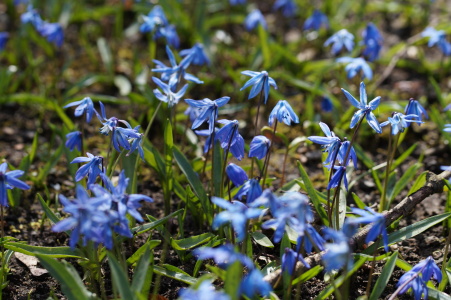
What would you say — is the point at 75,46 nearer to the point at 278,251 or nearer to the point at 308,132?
the point at 308,132

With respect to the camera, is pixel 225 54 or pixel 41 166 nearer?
pixel 41 166

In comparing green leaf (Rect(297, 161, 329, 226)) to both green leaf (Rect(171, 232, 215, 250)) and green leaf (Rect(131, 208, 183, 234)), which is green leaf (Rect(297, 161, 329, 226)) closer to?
green leaf (Rect(171, 232, 215, 250))

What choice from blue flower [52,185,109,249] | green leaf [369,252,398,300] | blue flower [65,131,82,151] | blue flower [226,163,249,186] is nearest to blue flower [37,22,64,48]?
blue flower [65,131,82,151]

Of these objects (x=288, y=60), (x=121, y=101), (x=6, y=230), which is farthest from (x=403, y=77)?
(x=6, y=230)

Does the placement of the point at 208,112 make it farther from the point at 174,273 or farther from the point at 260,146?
the point at 174,273

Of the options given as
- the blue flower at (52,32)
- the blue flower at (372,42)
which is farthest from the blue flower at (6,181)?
the blue flower at (372,42)

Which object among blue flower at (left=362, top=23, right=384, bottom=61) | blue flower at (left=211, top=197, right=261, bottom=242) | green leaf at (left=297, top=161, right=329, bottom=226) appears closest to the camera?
blue flower at (left=211, top=197, right=261, bottom=242)
